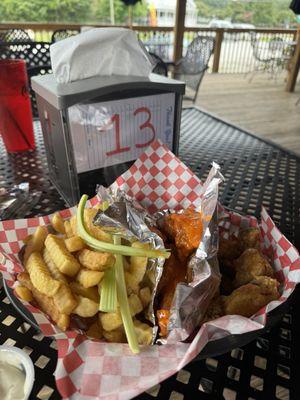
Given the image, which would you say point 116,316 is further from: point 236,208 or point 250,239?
point 236,208

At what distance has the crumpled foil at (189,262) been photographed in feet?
1.55

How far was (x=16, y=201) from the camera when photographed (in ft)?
2.89

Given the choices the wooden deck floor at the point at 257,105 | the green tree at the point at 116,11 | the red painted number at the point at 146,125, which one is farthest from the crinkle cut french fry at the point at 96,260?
the green tree at the point at 116,11

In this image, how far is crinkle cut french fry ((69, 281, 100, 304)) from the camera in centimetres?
50

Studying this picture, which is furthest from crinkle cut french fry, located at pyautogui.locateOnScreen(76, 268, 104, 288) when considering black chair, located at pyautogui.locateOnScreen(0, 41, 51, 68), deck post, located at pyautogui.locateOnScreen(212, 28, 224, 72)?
deck post, located at pyautogui.locateOnScreen(212, 28, 224, 72)

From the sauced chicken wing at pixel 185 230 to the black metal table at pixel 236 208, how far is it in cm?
18

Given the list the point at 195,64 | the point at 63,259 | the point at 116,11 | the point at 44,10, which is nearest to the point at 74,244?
the point at 63,259

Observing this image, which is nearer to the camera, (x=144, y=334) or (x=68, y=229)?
(x=144, y=334)

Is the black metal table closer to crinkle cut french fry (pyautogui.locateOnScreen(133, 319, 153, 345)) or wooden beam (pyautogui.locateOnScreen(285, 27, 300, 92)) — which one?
crinkle cut french fry (pyautogui.locateOnScreen(133, 319, 153, 345))

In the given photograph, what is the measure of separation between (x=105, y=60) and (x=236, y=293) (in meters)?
0.65

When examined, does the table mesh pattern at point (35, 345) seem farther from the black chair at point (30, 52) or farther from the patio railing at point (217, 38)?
the patio railing at point (217, 38)

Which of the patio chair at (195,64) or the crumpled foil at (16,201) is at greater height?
the crumpled foil at (16,201)

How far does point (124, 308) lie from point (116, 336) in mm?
48

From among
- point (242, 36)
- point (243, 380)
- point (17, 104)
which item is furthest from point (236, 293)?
point (242, 36)
